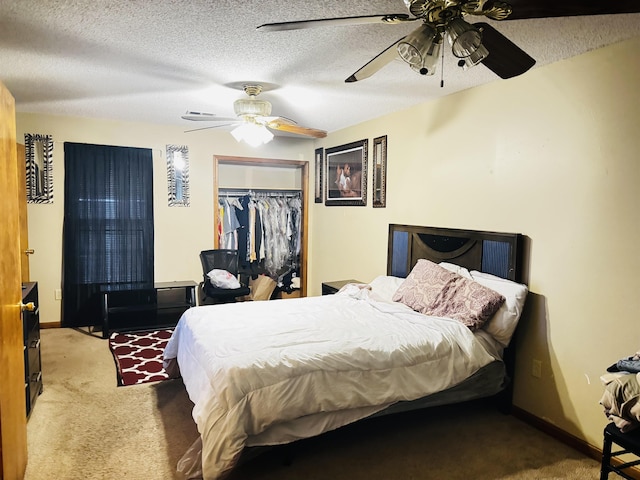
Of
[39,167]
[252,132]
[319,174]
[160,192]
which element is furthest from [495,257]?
[39,167]

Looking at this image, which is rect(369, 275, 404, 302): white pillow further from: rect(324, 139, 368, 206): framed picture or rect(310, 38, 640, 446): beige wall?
rect(324, 139, 368, 206): framed picture

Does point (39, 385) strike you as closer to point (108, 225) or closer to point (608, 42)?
point (108, 225)

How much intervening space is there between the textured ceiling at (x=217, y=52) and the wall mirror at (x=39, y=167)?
0.58 m

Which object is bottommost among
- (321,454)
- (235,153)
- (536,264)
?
(321,454)

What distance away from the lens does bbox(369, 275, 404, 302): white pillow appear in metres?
3.67

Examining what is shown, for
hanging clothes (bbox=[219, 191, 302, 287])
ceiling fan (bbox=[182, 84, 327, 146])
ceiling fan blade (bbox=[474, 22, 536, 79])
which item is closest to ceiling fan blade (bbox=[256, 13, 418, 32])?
ceiling fan blade (bbox=[474, 22, 536, 79])

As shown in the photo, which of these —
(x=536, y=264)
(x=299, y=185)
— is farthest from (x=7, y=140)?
(x=299, y=185)

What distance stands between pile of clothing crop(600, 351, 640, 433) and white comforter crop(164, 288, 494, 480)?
2.65 feet

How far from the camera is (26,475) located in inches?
86.8

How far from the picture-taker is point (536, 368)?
287 cm

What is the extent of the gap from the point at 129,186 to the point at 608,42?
4494 millimetres

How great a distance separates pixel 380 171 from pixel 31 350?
→ 327 centimetres

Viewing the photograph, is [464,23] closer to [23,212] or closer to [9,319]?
[9,319]

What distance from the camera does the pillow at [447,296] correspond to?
2826mm
